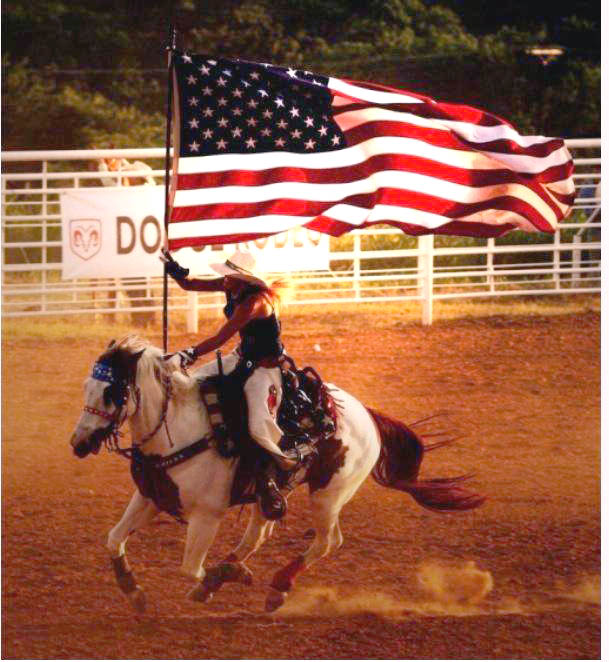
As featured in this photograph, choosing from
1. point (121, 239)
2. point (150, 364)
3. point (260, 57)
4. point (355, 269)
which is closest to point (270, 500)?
point (150, 364)

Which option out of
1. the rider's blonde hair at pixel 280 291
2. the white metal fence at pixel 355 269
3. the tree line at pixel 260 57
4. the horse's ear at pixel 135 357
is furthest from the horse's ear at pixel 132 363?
the tree line at pixel 260 57

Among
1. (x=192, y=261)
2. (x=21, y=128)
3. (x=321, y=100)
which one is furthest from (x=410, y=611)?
(x=21, y=128)

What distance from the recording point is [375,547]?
8.52 meters

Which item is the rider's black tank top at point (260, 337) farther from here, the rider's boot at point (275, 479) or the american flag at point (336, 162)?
the american flag at point (336, 162)

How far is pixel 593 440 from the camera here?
11305mm

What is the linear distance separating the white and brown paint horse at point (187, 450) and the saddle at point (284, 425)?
2.1 inches

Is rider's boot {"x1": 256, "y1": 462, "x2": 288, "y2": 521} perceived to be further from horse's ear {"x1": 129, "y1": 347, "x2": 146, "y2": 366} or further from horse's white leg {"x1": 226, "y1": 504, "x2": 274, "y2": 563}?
horse's ear {"x1": 129, "y1": 347, "x2": 146, "y2": 366}

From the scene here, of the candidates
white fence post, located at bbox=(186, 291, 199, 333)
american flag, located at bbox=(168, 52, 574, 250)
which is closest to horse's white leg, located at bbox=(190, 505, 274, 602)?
american flag, located at bbox=(168, 52, 574, 250)

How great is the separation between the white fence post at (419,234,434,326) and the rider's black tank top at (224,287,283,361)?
7791mm

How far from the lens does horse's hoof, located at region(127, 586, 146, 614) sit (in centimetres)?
688

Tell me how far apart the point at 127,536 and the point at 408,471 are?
191 cm

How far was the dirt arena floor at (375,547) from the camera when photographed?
7.05 m

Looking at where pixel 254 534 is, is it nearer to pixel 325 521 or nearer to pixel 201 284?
pixel 325 521

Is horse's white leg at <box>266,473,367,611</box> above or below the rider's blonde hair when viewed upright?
below
